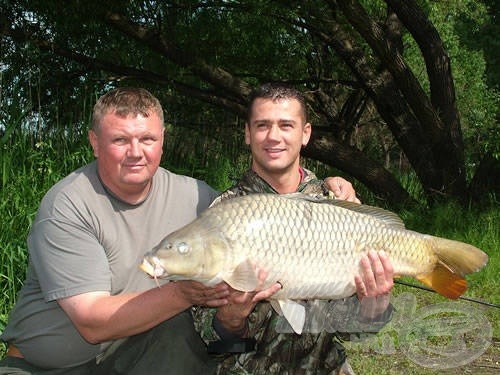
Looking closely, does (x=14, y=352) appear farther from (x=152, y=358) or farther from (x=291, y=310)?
(x=291, y=310)

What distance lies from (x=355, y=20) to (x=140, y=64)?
87.8 inches

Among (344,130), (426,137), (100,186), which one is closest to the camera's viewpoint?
(100,186)

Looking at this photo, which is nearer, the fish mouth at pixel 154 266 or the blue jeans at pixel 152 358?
the fish mouth at pixel 154 266

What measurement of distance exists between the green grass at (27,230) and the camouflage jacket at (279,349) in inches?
31.4

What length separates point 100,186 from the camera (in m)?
2.05

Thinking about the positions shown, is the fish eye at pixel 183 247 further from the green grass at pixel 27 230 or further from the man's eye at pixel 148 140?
the green grass at pixel 27 230

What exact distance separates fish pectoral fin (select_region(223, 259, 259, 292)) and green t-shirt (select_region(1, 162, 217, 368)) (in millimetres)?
413

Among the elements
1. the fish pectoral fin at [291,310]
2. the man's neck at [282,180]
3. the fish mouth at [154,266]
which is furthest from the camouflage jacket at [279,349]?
the fish mouth at [154,266]

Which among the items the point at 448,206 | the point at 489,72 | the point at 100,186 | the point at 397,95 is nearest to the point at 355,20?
the point at 397,95

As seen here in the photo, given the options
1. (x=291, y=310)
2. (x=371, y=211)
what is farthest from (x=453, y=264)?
(x=291, y=310)

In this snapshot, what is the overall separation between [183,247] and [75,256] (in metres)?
0.41

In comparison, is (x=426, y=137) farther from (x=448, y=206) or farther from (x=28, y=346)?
(x=28, y=346)

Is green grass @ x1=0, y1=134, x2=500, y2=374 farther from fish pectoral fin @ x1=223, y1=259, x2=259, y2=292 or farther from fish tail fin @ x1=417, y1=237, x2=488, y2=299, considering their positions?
fish pectoral fin @ x1=223, y1=259, x2=259, y2=292

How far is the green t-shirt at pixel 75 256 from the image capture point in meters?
1.88
